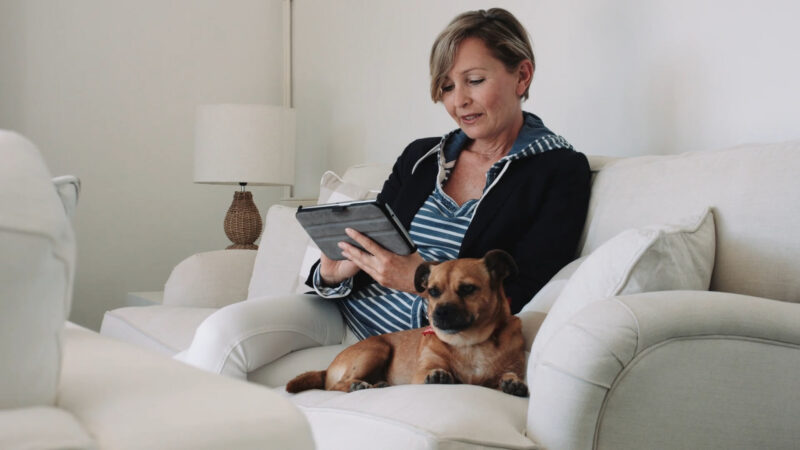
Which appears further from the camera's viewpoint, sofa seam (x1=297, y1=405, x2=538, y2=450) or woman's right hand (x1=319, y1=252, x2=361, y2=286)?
woman's right hand (x1=319, y1=252, x2=361, y2=286)

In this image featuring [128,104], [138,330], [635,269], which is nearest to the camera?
[635,269]

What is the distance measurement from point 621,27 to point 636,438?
149cm

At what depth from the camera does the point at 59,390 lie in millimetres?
501

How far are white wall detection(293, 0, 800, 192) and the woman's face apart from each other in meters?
0.45

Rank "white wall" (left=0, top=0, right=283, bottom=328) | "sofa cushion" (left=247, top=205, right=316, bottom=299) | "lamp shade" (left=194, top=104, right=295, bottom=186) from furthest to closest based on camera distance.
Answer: "white wall" (left=0, top=0, right=283, bottom=328), "lamp shade" (left=194, top=104, right=295, bottom=186), "sofa cushion" (left=247, top=205, right=316, bottom=299)

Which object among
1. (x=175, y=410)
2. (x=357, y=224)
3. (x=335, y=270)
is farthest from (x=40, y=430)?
(x=335, y=270)

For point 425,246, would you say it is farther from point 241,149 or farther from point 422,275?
point 241,149

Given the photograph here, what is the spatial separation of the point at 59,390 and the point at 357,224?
3.85ft

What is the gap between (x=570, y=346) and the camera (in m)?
1.10

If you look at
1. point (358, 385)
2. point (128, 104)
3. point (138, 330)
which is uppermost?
point (128, 104)

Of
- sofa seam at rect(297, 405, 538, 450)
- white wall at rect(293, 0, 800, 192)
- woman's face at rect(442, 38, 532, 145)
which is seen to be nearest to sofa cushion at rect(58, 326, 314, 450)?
sofa seam at rect(297, 405, 538, 450)

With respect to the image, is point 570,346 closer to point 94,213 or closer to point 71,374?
point 71,374

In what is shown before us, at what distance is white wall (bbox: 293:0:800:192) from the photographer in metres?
1.91

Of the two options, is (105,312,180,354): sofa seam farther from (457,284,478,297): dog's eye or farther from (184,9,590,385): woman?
(457,284,478,297): dog's eye
